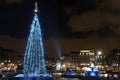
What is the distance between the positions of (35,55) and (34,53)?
1011 millimetres

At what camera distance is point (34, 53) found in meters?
68.8

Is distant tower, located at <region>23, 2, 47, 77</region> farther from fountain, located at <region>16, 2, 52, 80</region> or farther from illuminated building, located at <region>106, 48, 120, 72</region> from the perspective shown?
illuminated building, located at <region>106, 48, 120, 72</region>

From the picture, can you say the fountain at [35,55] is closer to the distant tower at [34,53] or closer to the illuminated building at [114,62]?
the distant tower at [34,53]

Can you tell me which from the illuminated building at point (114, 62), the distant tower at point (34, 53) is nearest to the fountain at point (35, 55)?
the distant tower at point (34, 53)

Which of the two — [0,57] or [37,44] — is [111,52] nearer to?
[0,57]

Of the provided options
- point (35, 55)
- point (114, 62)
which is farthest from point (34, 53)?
point (114, 62)

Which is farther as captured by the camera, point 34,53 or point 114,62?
point 114,62

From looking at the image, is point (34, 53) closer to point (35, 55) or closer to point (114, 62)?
point (35, 55)

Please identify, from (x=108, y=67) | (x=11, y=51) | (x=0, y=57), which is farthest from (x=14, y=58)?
(x=108, y=67)

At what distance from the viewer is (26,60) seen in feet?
236

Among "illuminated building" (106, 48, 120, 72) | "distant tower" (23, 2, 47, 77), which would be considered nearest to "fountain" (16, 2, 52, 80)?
"distant tower" (23, 2, 47, 77)

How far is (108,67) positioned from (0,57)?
129 ft

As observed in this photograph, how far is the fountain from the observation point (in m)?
67.6

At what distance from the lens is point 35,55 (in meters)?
69.7
